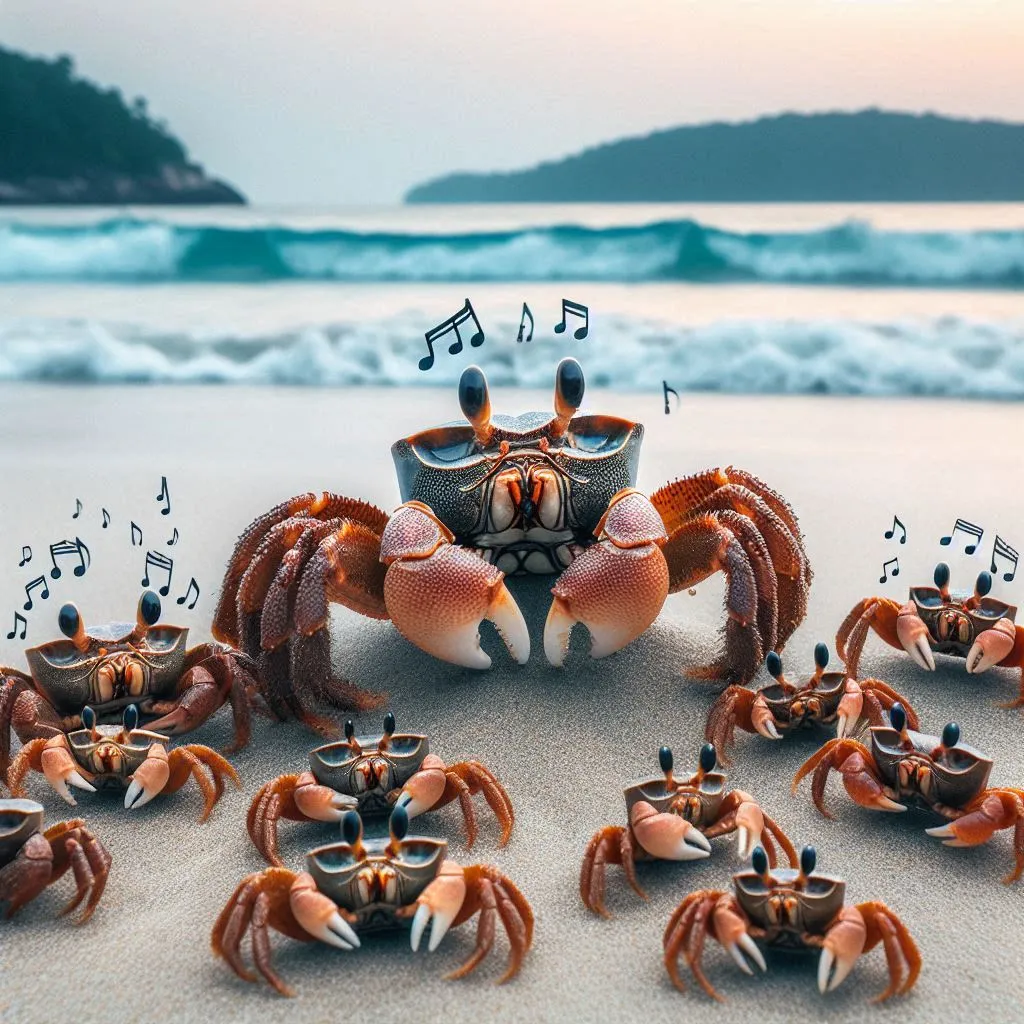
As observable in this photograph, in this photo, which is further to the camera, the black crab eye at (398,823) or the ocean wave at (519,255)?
the ocean wave at (519,255)

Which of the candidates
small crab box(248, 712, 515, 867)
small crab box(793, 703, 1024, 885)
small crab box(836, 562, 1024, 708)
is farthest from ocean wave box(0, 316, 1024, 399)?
small crab box(248, 712, 515, 867)

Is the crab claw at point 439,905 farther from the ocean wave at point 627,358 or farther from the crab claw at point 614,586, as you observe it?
the ocean wave at point 627,358

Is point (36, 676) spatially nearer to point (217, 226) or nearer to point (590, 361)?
point (590, 361)

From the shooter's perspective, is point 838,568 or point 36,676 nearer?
point 36,676

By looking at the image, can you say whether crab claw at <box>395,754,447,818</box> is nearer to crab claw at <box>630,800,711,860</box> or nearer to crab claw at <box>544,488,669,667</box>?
crab claw at <box>630,800,711,860</box>

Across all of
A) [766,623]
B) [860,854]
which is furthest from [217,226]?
[860,854]

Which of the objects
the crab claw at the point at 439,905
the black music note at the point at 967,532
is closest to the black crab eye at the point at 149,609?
the crab claw at the point at 439,905

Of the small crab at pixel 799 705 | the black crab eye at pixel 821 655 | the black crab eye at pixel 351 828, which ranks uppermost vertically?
the black crab eye at pixel 351 828
